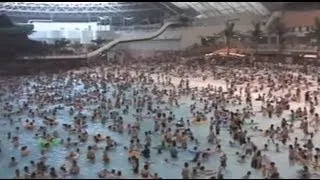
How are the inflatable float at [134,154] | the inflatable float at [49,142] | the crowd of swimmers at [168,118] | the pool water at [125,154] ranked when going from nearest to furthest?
1. the pool water at [125,154]
2. the crowd of swimmers at [168,118]
3. the inflatable float at [134,154]
4. the inflatable float at [49,142]

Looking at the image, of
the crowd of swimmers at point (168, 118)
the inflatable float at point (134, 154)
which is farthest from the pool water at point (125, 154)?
the inflatable float at point (134, 154)

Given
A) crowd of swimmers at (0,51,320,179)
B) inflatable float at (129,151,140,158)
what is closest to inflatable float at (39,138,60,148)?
crowd of swimmers at (0,51,320,179)

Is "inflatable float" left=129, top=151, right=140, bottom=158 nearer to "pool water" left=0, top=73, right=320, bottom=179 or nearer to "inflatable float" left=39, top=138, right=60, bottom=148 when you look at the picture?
"pool water" left=0, top=73, right=320, bottom=179

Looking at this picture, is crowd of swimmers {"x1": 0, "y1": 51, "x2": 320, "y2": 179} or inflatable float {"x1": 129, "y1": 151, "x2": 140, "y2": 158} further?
inflatable float {"x1": 129, "y1": 151, "x2": 140, "y2": 158}

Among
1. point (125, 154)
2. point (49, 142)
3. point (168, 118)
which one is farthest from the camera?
point (168, 118)

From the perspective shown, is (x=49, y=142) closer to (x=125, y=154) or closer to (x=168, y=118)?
(x=125, y=154)

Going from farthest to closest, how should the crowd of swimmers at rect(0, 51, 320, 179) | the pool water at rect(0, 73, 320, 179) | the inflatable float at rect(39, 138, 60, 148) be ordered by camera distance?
1. the inflatable float at rect(39, 138, 60, 148)
2. the crowd of swimmers at rect(0, 51, 320, 179)
3. the pool water at rect(0, 73, 320, 179)

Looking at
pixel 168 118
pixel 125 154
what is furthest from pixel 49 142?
pixel 168 118

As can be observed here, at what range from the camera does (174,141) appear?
74.0ft

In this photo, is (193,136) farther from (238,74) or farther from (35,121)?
(238,74)

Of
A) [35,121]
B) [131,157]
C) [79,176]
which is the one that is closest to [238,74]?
[35,121]

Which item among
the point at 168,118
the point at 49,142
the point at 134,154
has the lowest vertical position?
the point at 49,142

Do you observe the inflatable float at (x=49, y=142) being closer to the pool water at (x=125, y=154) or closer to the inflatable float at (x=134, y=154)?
the pool water at (x=125, y=154)

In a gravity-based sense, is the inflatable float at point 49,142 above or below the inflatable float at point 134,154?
below
